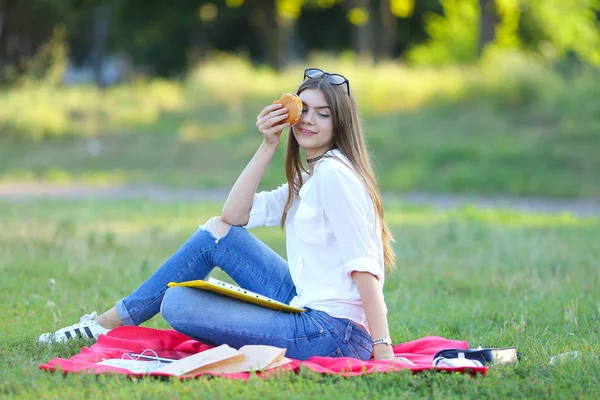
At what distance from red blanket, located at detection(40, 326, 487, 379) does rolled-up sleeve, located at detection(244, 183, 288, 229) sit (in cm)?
67

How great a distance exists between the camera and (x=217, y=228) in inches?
180

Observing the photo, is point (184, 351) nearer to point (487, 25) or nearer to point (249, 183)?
point (249, 183)

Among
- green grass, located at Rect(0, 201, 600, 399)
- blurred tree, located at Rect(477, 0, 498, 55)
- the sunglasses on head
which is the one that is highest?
blurred tree, located at Rect(477, 0, 498, 55)

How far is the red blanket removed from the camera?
156 inches

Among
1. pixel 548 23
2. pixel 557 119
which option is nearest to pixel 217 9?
pixel 548 23

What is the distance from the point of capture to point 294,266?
4277 mm

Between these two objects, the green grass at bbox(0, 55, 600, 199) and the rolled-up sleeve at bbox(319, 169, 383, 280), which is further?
the green grass at bbox(0, 55, 600, 199)

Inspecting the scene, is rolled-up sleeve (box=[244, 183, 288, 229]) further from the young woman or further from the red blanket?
the red blanket

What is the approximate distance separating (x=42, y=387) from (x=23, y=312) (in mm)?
1867

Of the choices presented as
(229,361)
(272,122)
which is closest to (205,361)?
(229,361)

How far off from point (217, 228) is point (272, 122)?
63cm

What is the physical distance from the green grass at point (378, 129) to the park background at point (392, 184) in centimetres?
4

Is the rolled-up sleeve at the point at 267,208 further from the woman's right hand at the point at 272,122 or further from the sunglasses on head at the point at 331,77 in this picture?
the sunglasses on head at the point at 331,77

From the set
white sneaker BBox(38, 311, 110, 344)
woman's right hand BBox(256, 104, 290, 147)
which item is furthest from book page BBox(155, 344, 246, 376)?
woman's right hand BBox(256, 104, 290, 147)
